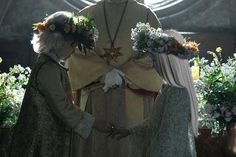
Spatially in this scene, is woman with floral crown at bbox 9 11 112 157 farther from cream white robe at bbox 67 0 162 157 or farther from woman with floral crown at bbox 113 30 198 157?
cream white robe at bbox 67 0 162 157

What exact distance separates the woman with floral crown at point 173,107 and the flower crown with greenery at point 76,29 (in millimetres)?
620

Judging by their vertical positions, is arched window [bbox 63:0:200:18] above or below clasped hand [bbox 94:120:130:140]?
above

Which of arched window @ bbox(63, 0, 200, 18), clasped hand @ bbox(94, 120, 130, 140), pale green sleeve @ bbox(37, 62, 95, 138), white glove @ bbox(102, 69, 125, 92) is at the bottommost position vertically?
clasped hand @ bbox(94, 120, 130, 140)

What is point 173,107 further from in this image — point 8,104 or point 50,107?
point 8,104

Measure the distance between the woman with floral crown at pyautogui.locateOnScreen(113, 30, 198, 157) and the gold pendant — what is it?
1.16m

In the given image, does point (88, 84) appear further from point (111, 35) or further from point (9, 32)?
point (9, 32)

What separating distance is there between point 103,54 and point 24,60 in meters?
2.74

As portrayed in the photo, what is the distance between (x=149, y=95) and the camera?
20.2ft

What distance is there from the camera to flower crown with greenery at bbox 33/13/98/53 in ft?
16.6

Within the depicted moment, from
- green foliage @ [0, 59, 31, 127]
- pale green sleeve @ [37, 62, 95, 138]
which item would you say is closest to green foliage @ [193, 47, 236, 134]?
pale green sleeve @ [37, 62, 95, 138]

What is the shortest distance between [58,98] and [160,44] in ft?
3.10

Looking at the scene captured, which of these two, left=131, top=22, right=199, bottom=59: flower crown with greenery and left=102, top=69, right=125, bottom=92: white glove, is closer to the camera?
left=131, top=22, right=199, bottom=59: flower crown with greenery

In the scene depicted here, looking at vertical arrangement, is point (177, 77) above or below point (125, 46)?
below

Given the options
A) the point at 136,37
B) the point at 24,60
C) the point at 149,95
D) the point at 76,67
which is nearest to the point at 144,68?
the point at 149,95
